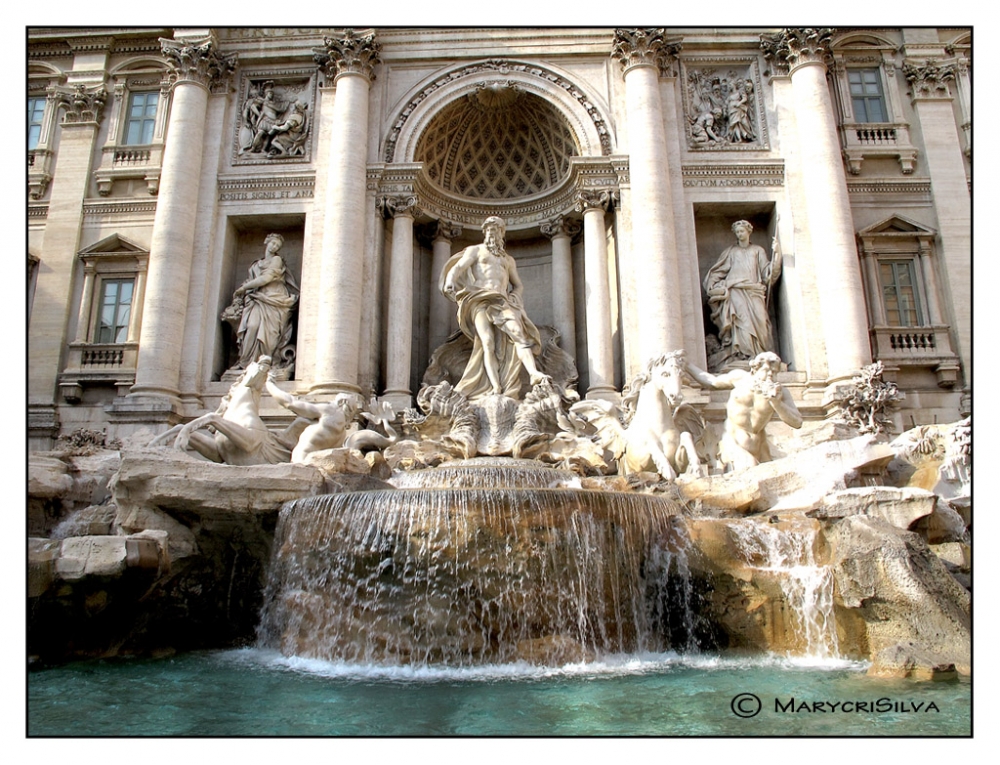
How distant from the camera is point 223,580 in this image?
8.53m

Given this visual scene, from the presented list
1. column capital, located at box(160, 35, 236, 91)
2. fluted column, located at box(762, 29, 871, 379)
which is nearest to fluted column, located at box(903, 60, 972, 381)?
fluted column, located at box(762, 29, 871, 379)

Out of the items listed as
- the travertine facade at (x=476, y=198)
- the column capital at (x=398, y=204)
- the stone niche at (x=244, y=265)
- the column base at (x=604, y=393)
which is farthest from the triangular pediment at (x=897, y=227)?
the stone niche at (x=244, y=265)

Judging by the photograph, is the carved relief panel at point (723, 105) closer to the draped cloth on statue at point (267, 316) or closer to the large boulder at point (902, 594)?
the draped cloth on statue at point (267, 316)

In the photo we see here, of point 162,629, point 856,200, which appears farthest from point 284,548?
point 856,200

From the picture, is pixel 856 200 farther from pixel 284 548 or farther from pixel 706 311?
pixel 284 548

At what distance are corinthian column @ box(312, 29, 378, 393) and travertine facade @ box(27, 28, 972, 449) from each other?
2.1 inches

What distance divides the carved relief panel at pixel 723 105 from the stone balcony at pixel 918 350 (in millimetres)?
4724

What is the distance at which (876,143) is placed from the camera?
52.5 feet

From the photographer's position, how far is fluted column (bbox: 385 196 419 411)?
48.0ft

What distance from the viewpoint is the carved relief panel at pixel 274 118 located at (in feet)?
53.6

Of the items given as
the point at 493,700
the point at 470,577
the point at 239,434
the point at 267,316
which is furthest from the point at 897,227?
the point at 493,700

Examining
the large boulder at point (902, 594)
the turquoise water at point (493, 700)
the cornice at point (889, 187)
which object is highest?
the cornice at point (889, 187)

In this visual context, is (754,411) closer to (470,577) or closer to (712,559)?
(712,559)

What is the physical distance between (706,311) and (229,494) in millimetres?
10651
